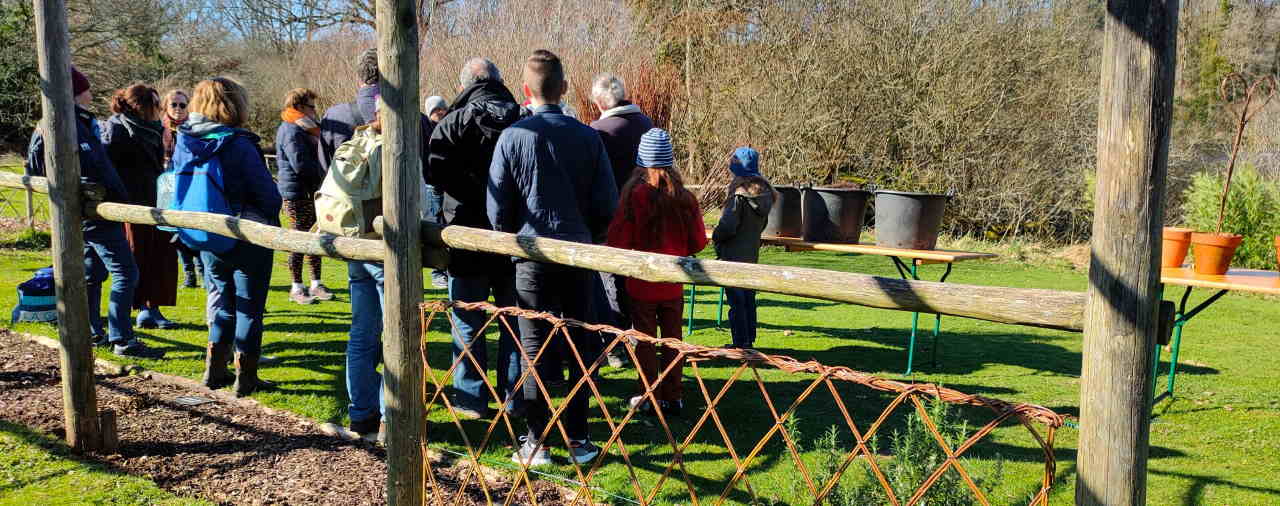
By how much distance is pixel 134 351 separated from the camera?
572 centimetres

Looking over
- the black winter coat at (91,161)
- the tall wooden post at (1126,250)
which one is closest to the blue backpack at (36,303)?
the black winter coat at (91,161)

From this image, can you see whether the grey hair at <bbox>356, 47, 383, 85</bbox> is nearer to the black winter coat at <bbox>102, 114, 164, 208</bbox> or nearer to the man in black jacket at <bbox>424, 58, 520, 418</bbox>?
the man in black jacket at <bbox>424, 58, 520, 418</bbox>

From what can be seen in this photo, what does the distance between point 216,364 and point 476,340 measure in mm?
1681

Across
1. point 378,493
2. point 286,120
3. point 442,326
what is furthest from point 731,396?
point 286,120

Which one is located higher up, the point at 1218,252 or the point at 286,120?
the point at 286,120

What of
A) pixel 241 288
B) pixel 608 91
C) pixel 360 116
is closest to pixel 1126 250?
pixel 608 91

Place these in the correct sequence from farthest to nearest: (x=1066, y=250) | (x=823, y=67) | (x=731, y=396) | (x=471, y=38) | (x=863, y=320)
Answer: (x=471, y=38) → (x=823, y=67) → (x=1066, y=250) → (x=863, y=320) → (x=731, y=396)

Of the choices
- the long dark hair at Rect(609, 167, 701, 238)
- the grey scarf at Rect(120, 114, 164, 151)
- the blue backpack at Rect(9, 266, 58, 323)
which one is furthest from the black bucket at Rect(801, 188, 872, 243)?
the blue backpack at Rect(9, 266, 58, 323)

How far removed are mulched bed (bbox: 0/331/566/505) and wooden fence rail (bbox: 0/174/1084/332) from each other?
101cm

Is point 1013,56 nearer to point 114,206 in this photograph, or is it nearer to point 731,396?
point 731,396

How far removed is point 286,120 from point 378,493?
12.3ft

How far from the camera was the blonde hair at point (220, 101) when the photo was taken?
4.68 m

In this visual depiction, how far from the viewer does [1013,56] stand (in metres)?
14.7

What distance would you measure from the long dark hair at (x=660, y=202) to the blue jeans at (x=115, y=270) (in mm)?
3377
